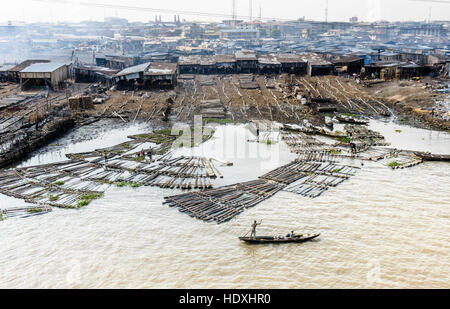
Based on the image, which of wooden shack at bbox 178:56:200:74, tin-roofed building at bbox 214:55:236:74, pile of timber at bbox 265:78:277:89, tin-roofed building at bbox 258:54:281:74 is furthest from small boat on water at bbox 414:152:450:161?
wooden shack at bbox 178:56:200:74

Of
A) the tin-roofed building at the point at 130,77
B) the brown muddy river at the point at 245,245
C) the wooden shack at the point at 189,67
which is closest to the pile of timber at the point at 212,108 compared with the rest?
the tin-roofed building at the point at 130,77

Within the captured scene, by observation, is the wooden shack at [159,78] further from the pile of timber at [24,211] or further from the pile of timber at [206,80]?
the pile of timber at [24,211]

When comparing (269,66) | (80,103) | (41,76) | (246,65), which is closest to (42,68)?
(41,76)

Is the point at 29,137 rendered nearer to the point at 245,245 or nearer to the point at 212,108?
the point at 212,108

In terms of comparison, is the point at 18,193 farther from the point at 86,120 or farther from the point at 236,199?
the point at 86,120

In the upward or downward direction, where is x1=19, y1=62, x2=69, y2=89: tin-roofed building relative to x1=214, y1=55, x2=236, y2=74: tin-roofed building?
downward

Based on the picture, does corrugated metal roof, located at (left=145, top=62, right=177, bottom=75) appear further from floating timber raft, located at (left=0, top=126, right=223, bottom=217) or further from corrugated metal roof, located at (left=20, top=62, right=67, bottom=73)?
floating timber raft, located at (left=0, top=126, right=223, bottom=217)
